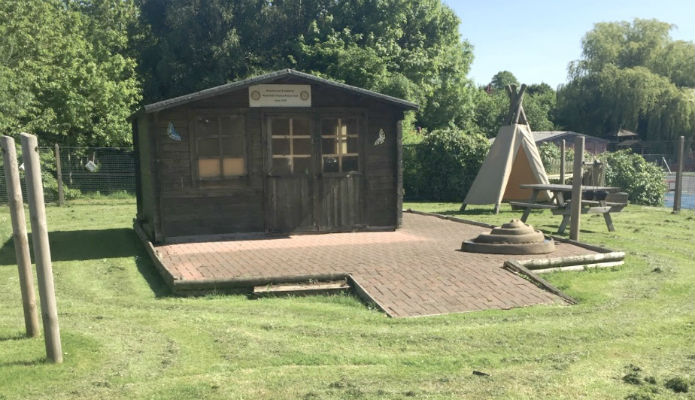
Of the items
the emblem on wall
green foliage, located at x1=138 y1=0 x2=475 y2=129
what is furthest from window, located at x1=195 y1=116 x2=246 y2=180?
green foliage, located at x1=138 y1=0 x2=475 y2=129

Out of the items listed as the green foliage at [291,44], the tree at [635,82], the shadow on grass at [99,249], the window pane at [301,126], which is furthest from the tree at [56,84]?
the tree at [635,82]

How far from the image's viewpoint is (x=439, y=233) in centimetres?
1166

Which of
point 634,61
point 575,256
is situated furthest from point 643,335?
point 634,61

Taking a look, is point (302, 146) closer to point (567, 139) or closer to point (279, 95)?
point (279, 95)

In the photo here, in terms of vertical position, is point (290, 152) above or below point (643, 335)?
above

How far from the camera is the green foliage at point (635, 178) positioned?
21.0m

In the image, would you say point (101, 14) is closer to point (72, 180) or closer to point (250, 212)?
point (72, 180)

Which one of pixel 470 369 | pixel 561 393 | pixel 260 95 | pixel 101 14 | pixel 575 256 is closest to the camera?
pixel 561 393

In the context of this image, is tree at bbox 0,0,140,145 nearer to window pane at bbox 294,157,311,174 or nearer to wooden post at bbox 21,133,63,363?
window pane at bbox 294,157,311,174

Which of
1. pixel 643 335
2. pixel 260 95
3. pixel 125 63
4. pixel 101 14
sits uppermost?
pixel 101 14

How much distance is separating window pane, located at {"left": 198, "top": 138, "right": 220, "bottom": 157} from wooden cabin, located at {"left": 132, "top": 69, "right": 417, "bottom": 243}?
0.02 metres

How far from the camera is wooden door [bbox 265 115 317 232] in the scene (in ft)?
37.4

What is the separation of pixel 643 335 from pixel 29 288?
559 cm

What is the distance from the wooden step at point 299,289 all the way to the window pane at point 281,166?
4.35m
